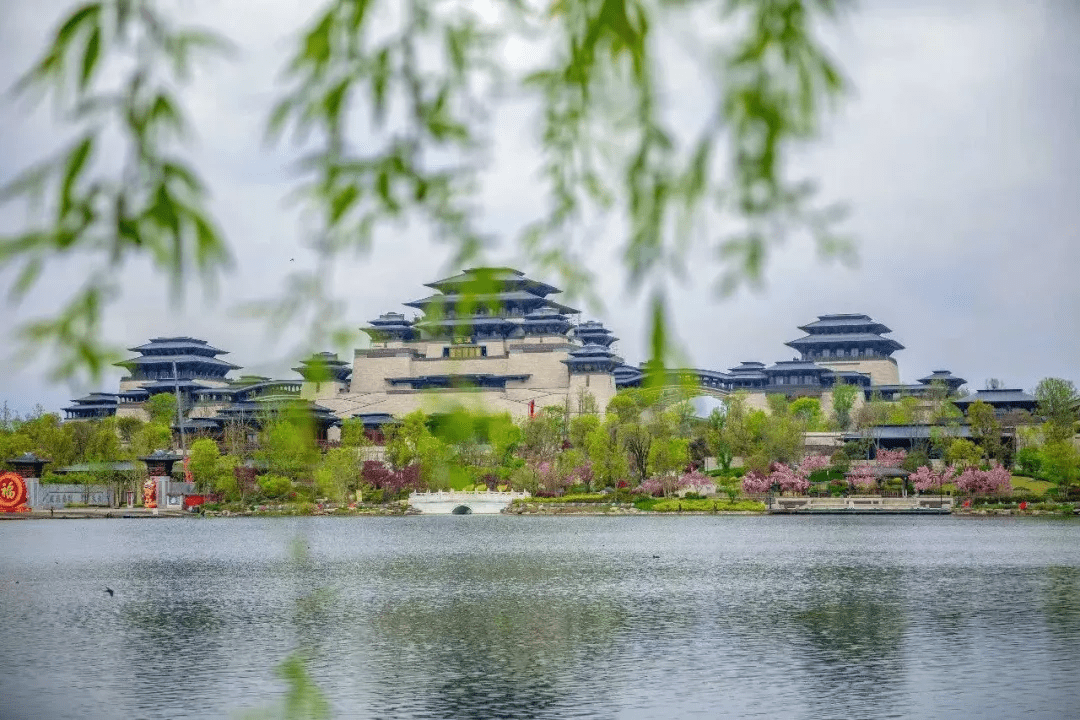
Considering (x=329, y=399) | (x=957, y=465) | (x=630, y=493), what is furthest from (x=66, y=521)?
(x=957, y=465)

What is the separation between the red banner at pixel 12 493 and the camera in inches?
3388

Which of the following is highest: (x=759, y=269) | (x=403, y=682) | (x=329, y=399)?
(x=329, y=399)

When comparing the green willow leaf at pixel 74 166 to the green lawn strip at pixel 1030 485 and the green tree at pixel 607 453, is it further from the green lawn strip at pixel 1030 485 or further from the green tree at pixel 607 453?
the green lawn strip at pixel 1030 485

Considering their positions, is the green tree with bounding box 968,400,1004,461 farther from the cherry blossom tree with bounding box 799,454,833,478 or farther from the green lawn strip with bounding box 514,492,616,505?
the green lawn strip with bounding box 514,492,616,505

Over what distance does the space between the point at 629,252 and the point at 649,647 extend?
76.9 ft

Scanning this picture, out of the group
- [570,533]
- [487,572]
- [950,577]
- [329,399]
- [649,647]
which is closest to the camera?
[649,647]

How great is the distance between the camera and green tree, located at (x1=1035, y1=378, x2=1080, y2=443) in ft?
249

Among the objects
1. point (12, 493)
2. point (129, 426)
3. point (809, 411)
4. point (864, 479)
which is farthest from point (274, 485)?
point (809, 411)

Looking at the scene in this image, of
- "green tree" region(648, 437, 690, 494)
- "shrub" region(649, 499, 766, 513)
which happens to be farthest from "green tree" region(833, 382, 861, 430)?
"green tree" region(648, 437, 690, 494)

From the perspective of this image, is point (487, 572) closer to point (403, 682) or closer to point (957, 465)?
point (403, 682)

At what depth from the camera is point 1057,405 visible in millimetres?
80938

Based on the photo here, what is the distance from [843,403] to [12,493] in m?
52.8

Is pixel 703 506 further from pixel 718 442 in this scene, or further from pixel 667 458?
pixel 718 442

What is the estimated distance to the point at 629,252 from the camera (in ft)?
13.0
